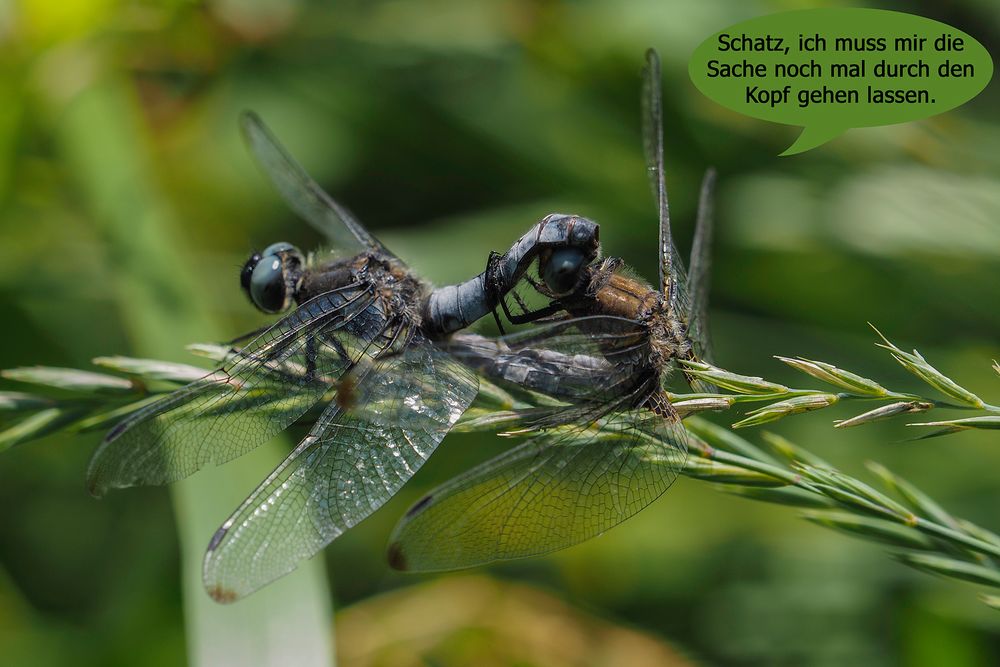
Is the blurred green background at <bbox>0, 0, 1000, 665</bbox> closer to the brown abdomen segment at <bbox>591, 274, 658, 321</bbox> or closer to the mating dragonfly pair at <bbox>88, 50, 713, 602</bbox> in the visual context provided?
the mating dragonfly pair at <bbox>88, 50, 713, 602</bbox>

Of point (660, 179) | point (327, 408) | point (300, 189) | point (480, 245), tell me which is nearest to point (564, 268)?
point (660, 179)

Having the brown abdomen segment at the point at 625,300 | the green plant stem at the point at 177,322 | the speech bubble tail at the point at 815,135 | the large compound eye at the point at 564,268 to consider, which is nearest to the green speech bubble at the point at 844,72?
the speech bubble tail at the point at 815,135

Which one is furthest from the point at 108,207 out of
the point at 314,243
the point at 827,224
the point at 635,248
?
the point at 827,224

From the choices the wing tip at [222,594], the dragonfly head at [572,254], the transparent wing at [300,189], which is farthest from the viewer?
the transparent wing at [300,189]

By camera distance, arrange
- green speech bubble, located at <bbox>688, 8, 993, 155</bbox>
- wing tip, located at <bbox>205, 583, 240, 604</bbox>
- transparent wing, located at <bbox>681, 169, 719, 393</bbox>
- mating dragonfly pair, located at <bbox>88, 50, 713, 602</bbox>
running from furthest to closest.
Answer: green speech bubble, located at <bbox>688, 8, 993, 155</bbox> < transparent wing, located at <bbox>681, 169, 719, 393</bbox> < mating dragonfly pair, located at <bbox>88, 50, 713, 602</bbox> < wing tip, located at <bbox>205, 583, 240, 604</bbox>

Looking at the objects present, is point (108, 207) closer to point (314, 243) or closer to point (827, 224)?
point (314, 243)

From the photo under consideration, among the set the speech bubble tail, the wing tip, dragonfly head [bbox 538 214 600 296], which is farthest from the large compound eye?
the wing tip

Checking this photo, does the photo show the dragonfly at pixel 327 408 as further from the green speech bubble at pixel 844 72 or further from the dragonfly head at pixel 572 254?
the green speech bubble at pixel 844 72
